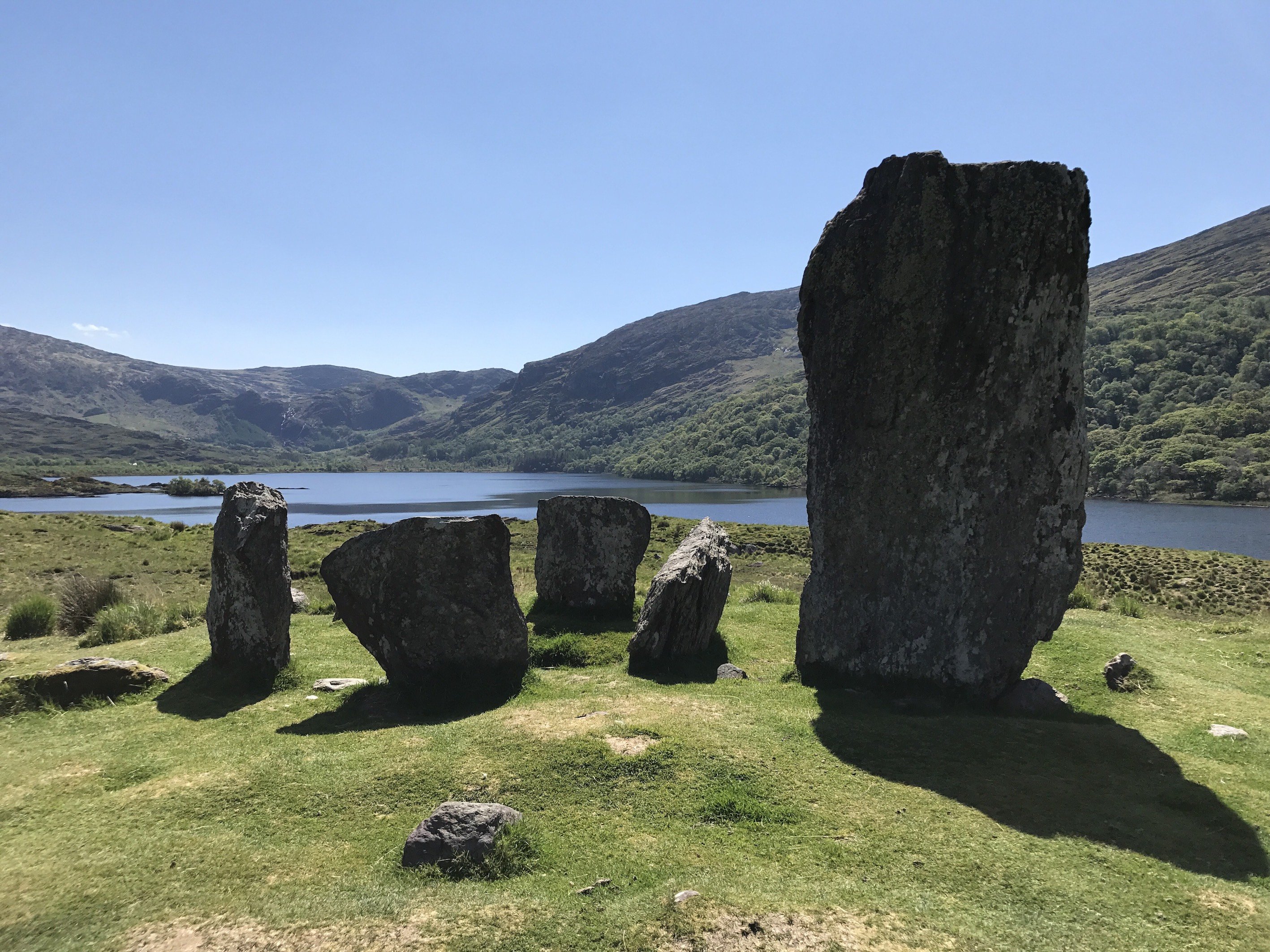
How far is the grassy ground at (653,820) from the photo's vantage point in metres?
5.41

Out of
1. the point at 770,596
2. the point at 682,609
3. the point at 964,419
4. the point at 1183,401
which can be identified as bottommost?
the point at 770,596

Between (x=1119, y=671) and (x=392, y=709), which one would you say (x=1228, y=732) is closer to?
(x=1119, y=671)

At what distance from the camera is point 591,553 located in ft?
56.1

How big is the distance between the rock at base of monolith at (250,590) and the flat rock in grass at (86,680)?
1071mm

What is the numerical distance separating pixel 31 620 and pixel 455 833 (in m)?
15.1

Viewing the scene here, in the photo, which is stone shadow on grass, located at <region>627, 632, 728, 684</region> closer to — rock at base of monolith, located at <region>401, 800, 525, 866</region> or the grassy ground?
the grassy ground

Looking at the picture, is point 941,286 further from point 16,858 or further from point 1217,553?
point 1217,553

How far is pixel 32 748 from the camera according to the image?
8891mm

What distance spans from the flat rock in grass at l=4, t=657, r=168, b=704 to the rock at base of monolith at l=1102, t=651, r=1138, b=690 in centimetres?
1485

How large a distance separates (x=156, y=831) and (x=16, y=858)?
102cm

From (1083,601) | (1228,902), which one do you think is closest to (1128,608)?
(1083,601)

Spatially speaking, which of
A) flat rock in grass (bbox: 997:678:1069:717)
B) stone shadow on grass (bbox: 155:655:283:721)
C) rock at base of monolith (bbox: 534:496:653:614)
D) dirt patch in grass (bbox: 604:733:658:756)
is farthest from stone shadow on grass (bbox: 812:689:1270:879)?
stone shadow on grass (bbox: 155:655:283:721)

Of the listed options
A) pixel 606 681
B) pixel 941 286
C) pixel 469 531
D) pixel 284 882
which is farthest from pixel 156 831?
pixel 941 286

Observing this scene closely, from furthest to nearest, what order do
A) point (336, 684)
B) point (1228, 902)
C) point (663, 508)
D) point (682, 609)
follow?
point (663, 508), point (682, 609), point (336, 684), point (1228, 902)
